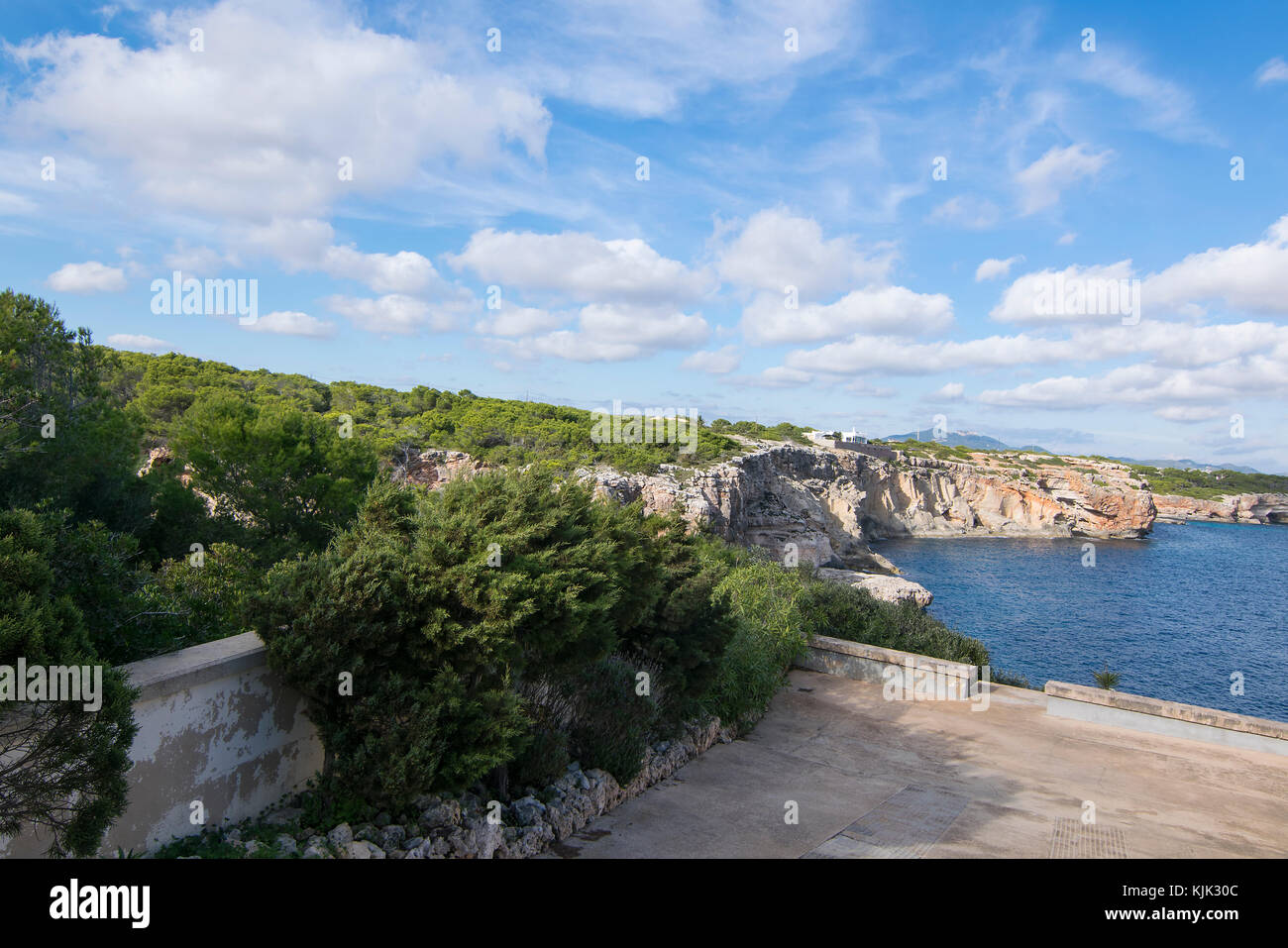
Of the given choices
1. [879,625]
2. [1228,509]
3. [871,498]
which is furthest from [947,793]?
[1228,509]

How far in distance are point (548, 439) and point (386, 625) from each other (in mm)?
31998

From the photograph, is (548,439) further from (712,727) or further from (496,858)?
(496,858)

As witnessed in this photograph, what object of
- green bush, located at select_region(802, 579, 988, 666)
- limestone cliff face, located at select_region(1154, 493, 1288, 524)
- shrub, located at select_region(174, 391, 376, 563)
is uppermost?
shrub, located at select_region(174, 391, 376, 563)

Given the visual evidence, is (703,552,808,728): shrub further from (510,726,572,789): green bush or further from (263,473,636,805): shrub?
(263,473,636,805): shrub

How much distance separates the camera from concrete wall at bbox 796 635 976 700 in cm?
1285

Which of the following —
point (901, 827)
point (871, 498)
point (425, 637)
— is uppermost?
point (425, 637)

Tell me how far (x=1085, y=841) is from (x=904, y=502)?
235ft

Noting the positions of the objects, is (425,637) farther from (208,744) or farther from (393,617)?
(208,744)

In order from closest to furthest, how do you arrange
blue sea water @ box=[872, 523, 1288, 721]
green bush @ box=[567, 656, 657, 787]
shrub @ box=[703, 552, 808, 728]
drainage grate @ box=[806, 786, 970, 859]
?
drainage grate @ box=[806, 786, 970, 859]
green bush @ box=[567, 656, 657, 787]
shrub @ box=[703, 552, 808, 728]
blue sea water @ box=[872, 523, 1288, 721]

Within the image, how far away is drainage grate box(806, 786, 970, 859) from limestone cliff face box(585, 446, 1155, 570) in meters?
35.7

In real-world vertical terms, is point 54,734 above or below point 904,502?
above

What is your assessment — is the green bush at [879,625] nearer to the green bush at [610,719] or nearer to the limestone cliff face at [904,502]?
the green bush at [610,719]

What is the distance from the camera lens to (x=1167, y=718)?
11320mm

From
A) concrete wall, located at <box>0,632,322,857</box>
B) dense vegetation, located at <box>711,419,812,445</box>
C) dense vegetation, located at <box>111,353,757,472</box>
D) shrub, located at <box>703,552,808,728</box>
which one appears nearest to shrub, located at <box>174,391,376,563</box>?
shrub, located at <box>703,552,808,728</box>
